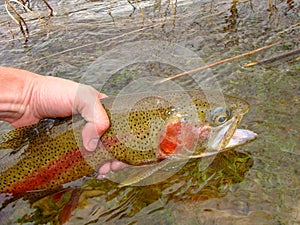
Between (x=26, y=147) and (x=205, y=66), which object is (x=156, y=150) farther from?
A: (x=205, y=66)

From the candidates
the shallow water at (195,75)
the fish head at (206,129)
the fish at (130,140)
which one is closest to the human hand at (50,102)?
the fish at (130,140)

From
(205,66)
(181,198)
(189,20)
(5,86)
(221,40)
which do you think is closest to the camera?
(181,198)

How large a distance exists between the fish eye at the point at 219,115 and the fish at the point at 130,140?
1cm

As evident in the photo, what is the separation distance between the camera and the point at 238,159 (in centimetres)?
312

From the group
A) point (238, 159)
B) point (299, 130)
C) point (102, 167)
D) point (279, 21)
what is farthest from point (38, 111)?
point (279, 21)

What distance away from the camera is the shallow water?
2805 millimetres

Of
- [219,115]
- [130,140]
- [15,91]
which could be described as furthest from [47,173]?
[219,115]

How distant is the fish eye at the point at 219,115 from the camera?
9.68 feet

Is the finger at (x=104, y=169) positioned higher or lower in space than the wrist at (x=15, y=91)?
lower

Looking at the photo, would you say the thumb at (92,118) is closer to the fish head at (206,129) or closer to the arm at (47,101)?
the arm at (47,101)

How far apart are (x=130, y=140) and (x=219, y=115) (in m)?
0.74

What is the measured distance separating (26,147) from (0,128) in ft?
2.98

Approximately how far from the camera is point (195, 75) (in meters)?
4.31

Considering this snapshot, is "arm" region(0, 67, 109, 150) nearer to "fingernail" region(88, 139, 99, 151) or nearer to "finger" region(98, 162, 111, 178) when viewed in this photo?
"fingernail" region(88, 139, 99, 151)
